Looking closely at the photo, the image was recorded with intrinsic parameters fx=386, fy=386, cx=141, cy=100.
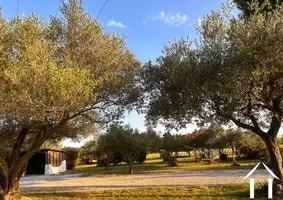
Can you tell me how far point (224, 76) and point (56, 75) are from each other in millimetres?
5933

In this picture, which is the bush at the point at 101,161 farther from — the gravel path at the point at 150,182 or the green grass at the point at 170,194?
the green grass at the point at 170,194

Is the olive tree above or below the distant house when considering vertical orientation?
above

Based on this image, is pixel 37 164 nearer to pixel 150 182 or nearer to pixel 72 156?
pixel 72 156

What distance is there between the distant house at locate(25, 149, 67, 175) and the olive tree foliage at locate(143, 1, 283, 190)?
32.0m

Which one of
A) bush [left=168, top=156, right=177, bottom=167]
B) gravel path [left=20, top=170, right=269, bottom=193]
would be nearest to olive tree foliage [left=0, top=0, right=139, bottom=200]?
gravel path [left=20, top=170, right=269, bottom=193]

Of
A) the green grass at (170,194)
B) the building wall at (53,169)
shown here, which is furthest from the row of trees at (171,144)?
the green grass at (170,194)

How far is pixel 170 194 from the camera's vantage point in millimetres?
17969

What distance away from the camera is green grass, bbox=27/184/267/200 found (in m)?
17.1

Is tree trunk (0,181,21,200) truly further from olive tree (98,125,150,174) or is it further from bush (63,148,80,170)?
bush (63,148,80,170)

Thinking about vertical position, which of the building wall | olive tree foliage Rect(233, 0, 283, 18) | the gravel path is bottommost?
the building wall

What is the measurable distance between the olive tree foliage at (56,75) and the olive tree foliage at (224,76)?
1.82 meters

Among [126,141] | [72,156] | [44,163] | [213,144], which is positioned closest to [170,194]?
[126,141]

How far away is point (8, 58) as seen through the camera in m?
14.2

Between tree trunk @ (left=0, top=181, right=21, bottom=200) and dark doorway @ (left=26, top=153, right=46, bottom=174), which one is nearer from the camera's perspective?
tree trunk @ (left=0, top=181, right=21, bottom=200)
